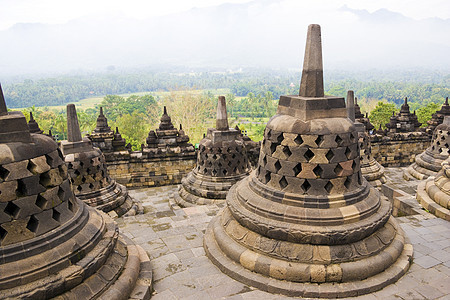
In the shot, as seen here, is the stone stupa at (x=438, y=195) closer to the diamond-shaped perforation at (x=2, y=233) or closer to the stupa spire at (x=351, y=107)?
the stupa spire at (x=351, y=107)

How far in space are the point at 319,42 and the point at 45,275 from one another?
466cm

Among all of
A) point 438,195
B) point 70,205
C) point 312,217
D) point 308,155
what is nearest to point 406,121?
point 438,195

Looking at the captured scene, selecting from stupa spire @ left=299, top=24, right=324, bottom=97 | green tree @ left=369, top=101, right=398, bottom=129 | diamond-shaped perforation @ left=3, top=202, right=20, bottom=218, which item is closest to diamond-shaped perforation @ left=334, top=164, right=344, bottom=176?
stupa spire @ left=299, top=24, right=324, bottom=97

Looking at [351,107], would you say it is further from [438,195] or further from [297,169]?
[297,169]

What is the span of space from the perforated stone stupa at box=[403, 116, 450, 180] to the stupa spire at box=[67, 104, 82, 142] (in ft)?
38.4

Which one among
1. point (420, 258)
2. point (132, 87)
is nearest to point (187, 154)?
point (420, 258)

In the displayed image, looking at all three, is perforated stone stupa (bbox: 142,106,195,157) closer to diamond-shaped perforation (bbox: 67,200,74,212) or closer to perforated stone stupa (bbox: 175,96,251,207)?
perforated stone stupa (bbox: 175,96,251,207)

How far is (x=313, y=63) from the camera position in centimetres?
462

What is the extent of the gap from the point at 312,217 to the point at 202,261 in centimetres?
184

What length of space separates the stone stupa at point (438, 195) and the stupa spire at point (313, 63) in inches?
166

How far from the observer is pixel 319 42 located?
4641 mm

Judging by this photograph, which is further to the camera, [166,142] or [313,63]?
[166,142]

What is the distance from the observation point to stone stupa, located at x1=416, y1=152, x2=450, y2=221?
6537 millimetres

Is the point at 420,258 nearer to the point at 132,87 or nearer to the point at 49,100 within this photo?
the point at 49,100
